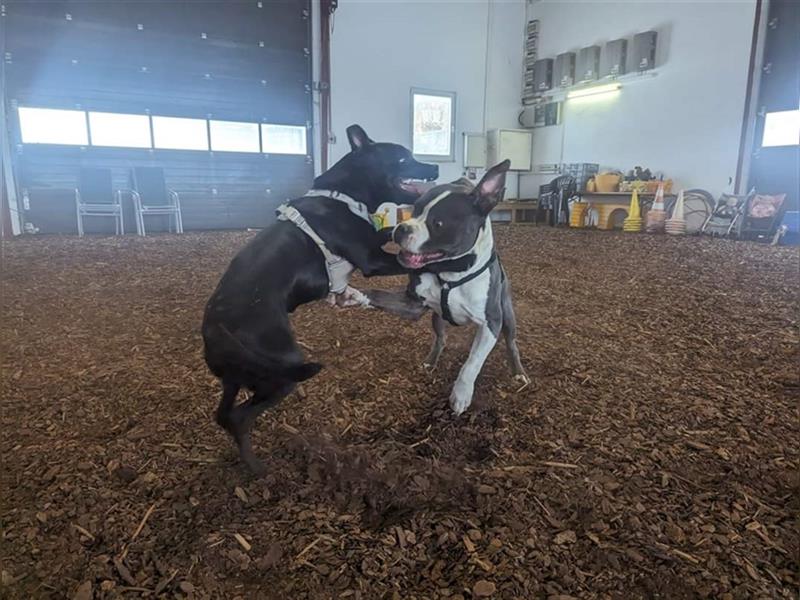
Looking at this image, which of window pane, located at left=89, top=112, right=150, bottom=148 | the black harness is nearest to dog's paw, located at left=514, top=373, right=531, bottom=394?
the black harness

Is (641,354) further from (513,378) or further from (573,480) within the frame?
(573,480)

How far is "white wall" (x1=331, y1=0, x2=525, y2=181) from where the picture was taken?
420 inches

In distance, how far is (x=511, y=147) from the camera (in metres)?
12.2

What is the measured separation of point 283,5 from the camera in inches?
398

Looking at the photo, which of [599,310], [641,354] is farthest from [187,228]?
[641,354]

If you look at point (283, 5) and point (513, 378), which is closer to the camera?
point (513, 378)

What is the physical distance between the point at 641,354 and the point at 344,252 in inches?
77.4

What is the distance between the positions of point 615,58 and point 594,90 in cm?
79

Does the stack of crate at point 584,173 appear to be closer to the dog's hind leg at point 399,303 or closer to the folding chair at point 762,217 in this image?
the folding chair at point 762,217

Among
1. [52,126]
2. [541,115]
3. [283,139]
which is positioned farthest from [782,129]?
[52,126]

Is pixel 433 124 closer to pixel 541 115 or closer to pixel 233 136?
pixel 541 115

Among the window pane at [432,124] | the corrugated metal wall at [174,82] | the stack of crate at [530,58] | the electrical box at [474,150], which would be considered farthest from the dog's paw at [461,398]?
the stack of crate at [530,58]

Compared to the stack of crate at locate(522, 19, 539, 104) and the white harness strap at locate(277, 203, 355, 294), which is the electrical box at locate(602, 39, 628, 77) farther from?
the white harness strap at locate(277, 203, 355, 294)

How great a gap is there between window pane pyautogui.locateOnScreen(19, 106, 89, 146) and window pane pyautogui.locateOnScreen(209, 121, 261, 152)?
2159mm
